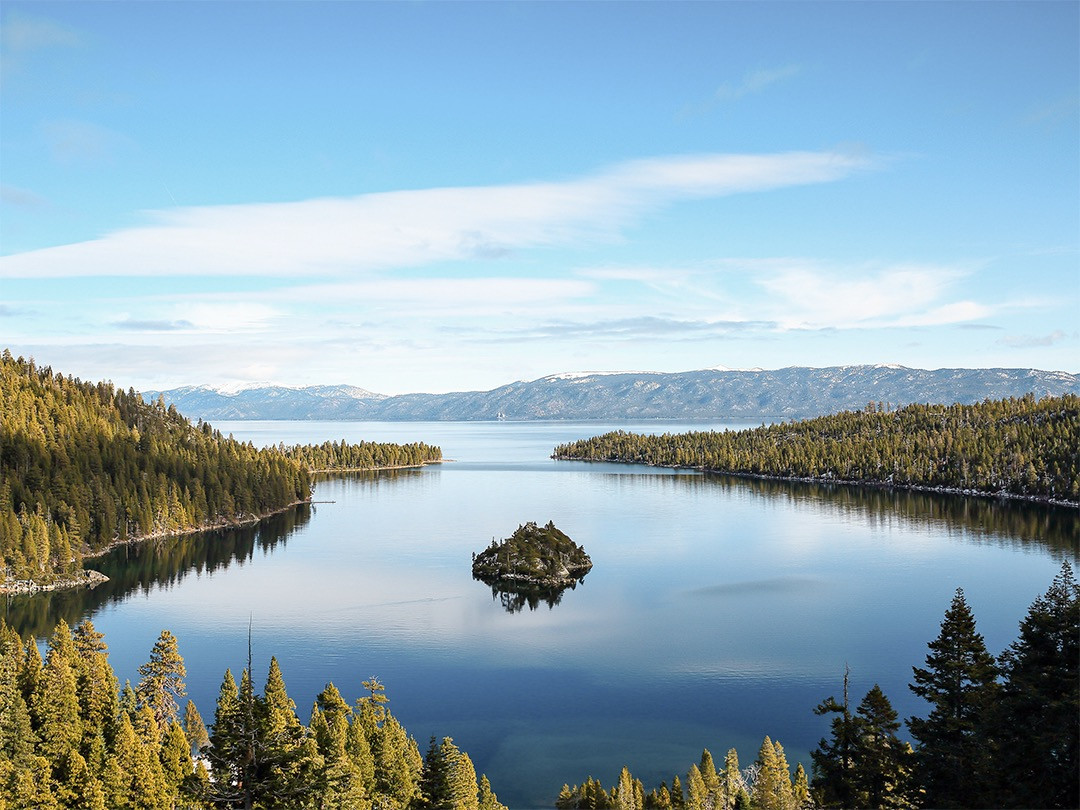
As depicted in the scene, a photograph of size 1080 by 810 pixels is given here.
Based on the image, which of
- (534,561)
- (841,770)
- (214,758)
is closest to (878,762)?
(841,770)

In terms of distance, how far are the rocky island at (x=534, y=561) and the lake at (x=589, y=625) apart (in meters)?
3.73

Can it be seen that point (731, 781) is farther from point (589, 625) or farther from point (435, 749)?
point (589, 625)

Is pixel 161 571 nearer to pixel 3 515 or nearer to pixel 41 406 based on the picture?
pixel 3 515

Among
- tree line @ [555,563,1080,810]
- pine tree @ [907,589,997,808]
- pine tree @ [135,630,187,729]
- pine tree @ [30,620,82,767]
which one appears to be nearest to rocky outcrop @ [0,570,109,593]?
pine tree @ [135,630,187,729]

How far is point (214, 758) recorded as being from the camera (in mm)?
51000

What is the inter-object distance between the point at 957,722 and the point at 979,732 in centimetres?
213

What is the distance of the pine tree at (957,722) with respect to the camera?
36.5m

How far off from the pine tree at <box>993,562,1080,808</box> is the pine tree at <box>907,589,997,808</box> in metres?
1.20

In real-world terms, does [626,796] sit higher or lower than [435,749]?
lower

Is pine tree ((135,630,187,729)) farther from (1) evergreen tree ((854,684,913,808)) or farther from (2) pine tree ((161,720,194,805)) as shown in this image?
(1) evergreen tree ((854,684,913,808))

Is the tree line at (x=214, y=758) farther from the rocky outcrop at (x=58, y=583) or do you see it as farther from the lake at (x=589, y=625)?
the rocky outcrop at (x=58, y=583)

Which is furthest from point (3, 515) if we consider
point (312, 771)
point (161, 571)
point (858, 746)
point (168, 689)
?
point (858, 746)

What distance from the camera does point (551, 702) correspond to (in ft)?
261

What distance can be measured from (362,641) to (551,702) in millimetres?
28382
